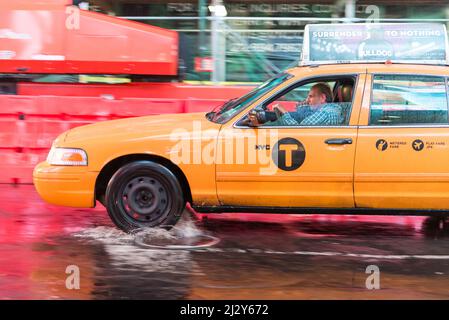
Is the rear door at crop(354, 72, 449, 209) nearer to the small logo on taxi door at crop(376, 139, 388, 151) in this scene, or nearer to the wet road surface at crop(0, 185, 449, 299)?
the small logo on taxi door at crop(376, 139, 388, 151)

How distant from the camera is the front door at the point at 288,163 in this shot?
619 cm

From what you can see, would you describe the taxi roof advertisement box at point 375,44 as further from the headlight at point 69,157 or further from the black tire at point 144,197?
the headlight at point 69,157

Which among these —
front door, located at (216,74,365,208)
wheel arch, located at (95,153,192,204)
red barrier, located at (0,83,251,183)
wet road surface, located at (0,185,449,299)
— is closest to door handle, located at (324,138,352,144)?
front door, located at (216,74,365,208)

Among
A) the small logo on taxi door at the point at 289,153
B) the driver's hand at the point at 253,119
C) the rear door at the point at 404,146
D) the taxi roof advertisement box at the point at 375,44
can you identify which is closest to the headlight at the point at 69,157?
A: the driver's hand at the point at 253,119

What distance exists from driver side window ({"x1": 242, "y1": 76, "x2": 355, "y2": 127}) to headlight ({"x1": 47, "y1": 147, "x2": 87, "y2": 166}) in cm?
157

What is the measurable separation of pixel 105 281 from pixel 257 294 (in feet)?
3.70

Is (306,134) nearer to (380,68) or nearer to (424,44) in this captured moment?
(380,68)

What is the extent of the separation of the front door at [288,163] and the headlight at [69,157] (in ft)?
4.07

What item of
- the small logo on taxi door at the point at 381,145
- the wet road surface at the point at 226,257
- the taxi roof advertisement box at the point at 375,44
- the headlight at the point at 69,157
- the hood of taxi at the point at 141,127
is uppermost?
the taxi roof advertisement box at the point at 375,44

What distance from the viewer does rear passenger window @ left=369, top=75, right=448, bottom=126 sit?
627cm

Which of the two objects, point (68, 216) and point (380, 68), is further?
point (68, 216)

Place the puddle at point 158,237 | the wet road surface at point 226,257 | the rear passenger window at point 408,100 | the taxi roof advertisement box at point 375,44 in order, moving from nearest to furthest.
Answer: the wet road surface at point 226,257 < the puddle at point 158,237 < the rear passenger window at point 408,100 < the taxi roof advertisement box at point 375,44

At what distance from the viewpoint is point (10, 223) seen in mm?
7066

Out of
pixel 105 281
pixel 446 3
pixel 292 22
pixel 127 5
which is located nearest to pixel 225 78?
pixel 292 22
